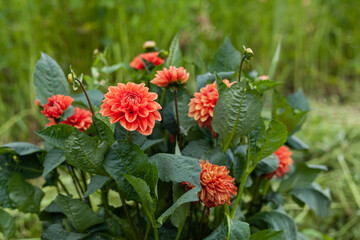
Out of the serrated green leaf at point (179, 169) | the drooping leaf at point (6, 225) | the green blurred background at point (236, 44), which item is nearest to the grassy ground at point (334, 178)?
the green blurred background at point (236, 44)

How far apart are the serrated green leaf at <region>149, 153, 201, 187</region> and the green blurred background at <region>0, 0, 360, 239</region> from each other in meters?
0.62

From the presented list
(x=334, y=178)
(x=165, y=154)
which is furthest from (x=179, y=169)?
(x=334, y=178)

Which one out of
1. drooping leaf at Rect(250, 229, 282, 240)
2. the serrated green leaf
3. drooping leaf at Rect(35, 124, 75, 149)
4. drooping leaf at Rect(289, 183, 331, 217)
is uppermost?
drooping leaf at Rect(35, 124, 75, 149)

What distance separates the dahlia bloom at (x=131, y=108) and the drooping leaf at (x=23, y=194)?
292 millimetres

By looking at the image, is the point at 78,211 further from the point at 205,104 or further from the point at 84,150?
the point at 205,104

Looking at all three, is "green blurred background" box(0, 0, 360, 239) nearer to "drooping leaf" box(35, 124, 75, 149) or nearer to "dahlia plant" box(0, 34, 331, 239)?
"dahlia plant" box(0, 34, 331, 239)

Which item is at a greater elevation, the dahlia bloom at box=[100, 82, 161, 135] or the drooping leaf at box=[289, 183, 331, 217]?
the dahlia bloom at box=[100, 82, 161, 135]

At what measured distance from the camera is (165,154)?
1.64ft

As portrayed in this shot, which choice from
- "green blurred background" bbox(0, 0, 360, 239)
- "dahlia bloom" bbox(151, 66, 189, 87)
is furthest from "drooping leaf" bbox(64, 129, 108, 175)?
"green blurred background" bbox(0, 0, 360, 239)

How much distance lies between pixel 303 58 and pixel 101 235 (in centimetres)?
222

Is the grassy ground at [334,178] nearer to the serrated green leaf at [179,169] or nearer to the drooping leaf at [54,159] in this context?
the drooping leaf at [54,159]

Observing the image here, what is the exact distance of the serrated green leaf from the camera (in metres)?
0.46

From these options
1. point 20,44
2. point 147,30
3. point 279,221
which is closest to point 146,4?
point 147,30

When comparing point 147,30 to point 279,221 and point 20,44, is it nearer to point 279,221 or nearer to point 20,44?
point 20,44
